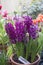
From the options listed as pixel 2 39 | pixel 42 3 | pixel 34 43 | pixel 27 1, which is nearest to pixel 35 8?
pixel 42 3

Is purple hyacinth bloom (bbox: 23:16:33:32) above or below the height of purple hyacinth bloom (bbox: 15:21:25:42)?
above

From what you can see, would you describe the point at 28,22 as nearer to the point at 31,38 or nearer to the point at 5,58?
the point at 31,38

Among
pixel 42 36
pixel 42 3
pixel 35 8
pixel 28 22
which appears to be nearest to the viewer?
pixel 28 22

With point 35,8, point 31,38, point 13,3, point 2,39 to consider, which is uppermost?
point 31,38

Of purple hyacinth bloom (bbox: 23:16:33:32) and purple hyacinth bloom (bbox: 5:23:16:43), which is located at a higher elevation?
purple hyacinth bloom (bbox: 23:16:33:32)

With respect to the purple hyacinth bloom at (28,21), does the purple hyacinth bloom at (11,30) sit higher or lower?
lower

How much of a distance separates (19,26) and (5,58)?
263 millimetres

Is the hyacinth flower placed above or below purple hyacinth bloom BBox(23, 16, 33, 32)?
below

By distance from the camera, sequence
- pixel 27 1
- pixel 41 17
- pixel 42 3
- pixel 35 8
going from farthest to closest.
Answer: pixel 27 1 < pixel 42 3 < pixel 35 8 < pixel 41 17

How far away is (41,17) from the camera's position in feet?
4.34

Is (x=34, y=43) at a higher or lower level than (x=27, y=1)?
higher

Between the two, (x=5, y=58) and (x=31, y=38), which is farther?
(x=5, y=58)

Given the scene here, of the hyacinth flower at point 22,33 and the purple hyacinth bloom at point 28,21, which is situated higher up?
the purple hyacinth bloom at point 28,21

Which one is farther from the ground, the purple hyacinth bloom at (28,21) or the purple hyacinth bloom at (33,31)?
the purple hyacinth bloom at (28,21)
